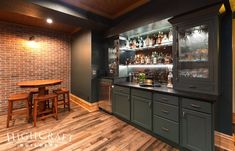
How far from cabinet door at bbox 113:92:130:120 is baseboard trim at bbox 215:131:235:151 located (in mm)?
1664

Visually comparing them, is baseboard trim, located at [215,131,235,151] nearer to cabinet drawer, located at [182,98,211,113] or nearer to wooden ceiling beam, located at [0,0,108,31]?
cabinet drawer, located at [182,98,211,113]

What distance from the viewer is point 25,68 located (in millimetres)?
4121

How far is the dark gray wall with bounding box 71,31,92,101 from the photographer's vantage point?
3.97 meters

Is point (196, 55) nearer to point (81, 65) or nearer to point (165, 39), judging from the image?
point (165, 39)

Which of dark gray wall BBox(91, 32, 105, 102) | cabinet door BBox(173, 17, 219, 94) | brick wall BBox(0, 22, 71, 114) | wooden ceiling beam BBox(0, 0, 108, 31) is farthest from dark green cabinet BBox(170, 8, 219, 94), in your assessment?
brick wall BBox(0, 22, 71, 114)

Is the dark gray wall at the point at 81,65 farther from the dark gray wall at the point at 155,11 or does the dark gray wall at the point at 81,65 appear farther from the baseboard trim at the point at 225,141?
the baseboard trim at the point at 225,141

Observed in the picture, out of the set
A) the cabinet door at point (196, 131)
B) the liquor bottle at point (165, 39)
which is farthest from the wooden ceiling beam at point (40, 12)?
the cabinet door at point (196, 131)

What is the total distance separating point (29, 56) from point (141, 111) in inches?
155

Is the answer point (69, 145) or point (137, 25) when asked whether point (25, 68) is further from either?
point (137, 25)

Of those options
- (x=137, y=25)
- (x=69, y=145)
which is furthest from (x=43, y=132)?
(x=137, y=25)

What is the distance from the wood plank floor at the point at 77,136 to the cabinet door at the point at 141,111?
21 cm

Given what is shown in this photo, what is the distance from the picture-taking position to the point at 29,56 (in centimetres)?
417

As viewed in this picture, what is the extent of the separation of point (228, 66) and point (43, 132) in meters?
3.63

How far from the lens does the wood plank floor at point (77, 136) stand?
2168 mm
